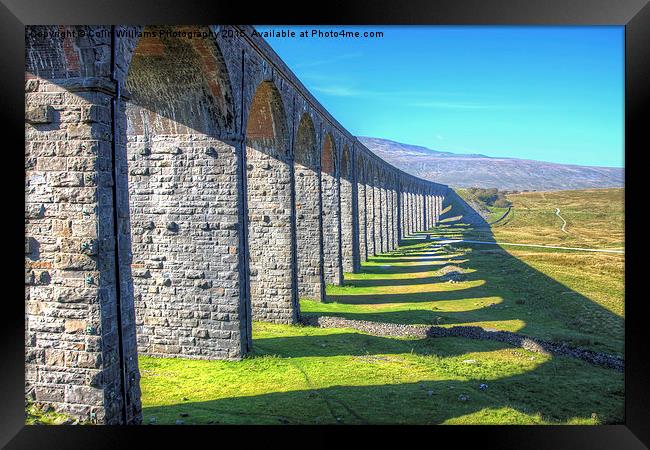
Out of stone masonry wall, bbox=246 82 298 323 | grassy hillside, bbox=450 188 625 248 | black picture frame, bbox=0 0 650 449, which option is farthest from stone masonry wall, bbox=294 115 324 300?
grassy hillside, bbox=450 188 625 248

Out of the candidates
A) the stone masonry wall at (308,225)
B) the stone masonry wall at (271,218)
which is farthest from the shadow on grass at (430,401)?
the stone masonry wall at (308,225)

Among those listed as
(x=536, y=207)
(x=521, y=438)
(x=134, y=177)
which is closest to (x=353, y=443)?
(x=521, y=438)

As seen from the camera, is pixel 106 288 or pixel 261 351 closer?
pixel 106 288

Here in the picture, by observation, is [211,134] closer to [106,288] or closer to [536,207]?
[106,288]

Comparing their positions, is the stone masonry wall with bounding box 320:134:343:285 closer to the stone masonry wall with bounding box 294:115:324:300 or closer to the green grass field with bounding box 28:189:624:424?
the green grass field with bounding box 28:189:624:424

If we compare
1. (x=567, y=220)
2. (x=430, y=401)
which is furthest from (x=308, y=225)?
(x=567, y=220)

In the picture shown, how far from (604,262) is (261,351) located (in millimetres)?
19815

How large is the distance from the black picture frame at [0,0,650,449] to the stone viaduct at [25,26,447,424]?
29cm

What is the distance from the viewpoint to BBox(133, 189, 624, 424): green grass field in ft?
23.3

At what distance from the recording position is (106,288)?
5418 millimetres

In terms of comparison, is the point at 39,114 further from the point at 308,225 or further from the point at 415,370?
the point at 308,225
